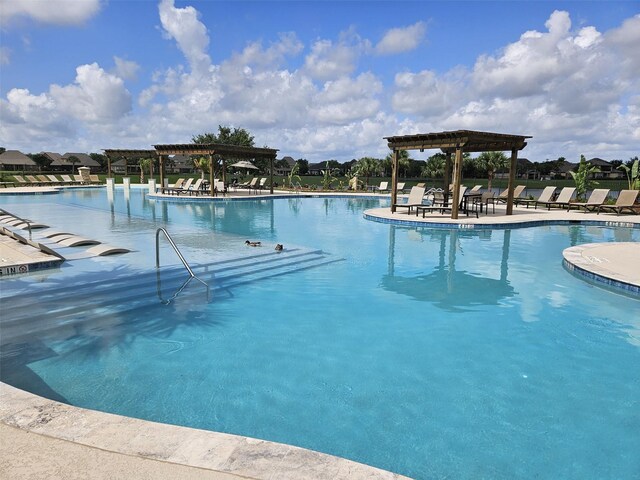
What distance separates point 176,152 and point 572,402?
2725 centimetres

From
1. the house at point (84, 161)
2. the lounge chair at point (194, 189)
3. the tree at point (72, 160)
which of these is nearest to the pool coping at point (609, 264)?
the lounge chair at point (194, 189)

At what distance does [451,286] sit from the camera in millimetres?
7719

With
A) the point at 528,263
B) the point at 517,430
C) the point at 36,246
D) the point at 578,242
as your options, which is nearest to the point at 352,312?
the point at 517,430

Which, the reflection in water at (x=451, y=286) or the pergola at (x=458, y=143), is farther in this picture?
the pergola at (x=458, y=143)

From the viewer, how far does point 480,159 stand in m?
36.9

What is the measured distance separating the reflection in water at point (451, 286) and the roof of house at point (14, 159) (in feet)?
239

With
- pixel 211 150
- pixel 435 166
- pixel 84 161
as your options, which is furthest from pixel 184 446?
pixel 84 161

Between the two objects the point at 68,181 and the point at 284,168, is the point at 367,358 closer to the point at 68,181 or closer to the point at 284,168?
the point at 68,181

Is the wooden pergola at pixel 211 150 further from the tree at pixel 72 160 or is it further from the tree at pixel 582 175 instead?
the tree at pixel 72 160

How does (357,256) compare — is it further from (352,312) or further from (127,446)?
(127,446)

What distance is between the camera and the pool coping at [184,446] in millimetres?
2314

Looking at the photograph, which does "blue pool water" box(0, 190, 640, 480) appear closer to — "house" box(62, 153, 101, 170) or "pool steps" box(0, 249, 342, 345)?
"pool steps" box(0, 249, 342, 345)

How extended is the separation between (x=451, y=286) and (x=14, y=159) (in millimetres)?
77865

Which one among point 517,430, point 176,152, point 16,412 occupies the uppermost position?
point 176,152
